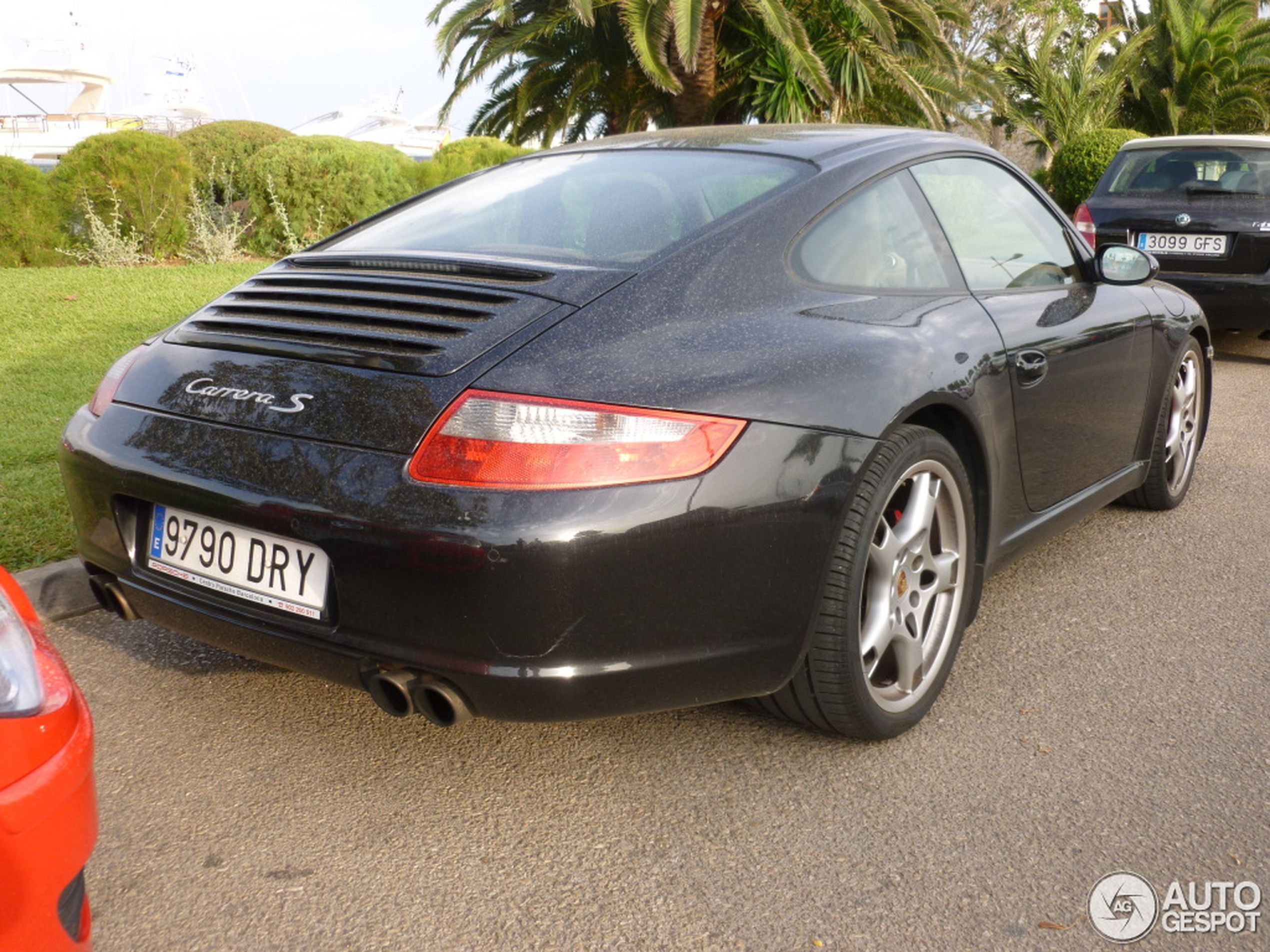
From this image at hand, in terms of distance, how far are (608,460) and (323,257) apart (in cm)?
126

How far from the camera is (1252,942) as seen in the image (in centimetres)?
209

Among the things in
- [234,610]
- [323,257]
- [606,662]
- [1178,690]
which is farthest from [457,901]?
[1178,690]

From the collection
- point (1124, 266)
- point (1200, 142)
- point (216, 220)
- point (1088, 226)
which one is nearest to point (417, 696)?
point (1124, 266)

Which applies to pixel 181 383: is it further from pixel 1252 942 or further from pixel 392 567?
pixel 1252 942

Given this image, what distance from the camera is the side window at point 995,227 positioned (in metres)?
3.26

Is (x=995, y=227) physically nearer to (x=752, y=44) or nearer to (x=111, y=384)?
(x=111, y=384)

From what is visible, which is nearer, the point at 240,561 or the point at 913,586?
the point at 240,561

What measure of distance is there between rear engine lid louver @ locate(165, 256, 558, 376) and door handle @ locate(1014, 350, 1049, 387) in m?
1.33

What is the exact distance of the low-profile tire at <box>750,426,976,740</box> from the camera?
2506mm

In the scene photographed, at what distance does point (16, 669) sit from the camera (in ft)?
5.48

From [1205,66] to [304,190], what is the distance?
17939 mm

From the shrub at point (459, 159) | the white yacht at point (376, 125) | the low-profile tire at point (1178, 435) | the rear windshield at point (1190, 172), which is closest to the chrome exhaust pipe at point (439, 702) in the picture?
the low-profile tire at point (1178, 435)

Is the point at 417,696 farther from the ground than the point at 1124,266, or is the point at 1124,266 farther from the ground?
the point at 1124,266

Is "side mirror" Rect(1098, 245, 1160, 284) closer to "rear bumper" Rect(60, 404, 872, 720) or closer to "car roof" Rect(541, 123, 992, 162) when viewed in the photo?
"car roof" Rect(541, 123, 992, 162)
